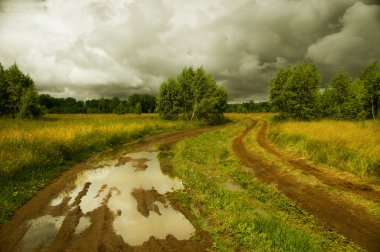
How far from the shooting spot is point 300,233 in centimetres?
486

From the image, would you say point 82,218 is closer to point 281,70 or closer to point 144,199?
point 144,199

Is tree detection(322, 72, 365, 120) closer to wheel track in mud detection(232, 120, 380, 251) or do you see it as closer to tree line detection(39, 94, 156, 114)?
wheel track in mud detection(232, 120, 380, 251)

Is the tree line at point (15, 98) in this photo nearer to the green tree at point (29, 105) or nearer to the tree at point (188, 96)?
the green tree at point (29, 105)

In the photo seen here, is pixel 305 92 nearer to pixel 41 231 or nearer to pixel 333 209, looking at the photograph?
pixel 333 209

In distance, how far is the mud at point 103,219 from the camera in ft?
15.2

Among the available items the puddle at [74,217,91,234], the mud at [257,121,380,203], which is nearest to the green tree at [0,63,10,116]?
the puddle at [74,217,91,234]

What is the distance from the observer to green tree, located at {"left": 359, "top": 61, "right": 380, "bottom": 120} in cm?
3403

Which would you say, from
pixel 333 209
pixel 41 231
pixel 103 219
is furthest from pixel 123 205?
pixel 333 209

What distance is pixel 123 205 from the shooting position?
21.3 ft

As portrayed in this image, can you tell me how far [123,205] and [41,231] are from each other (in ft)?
6.57

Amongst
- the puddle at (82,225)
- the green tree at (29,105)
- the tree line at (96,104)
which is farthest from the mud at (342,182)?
the tree line at (96,104)

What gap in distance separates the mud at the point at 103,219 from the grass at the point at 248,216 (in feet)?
1.58

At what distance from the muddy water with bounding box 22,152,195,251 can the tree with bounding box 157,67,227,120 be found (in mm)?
28879

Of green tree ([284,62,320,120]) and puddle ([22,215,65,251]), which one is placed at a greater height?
green tree ([284,62,320,120])
